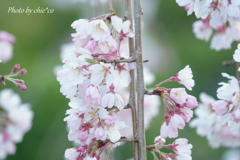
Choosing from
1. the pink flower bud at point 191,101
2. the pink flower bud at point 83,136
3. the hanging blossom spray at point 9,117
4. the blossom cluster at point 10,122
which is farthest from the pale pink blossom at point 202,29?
the blossom cluster at point 10,122

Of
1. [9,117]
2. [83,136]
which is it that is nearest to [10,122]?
[9,117]

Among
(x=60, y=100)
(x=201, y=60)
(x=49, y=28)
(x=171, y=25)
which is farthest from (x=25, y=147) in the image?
(x=171, y=25)

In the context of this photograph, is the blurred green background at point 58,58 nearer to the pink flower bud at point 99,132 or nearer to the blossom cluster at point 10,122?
the blossom cluster at point 10,122

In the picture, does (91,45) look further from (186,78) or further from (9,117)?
(9,117)

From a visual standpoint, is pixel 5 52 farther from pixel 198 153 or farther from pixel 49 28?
pixel 49 28

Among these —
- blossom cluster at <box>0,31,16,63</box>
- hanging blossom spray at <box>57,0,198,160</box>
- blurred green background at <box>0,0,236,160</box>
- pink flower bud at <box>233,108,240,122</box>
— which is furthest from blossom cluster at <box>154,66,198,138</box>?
blossom cluster at <box>0,31,16,63</box>
